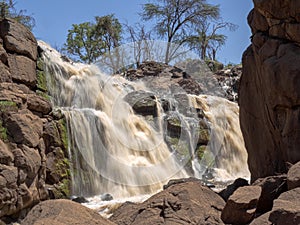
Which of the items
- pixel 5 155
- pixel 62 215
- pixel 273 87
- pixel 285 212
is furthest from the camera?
pixel 5 155

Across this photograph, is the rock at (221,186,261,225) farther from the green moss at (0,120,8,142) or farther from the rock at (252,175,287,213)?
the green moss at (0,120,8,142)

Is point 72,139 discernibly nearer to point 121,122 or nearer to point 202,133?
point 121,122

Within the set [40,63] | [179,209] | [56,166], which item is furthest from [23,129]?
[179,209]

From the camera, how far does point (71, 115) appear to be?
1359 cm

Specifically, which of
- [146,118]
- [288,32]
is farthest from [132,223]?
[146,118]

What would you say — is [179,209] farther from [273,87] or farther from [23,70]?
[23,70]

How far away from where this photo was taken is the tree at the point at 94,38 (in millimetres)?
30859

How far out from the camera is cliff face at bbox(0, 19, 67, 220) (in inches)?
372

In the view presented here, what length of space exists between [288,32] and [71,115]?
310 inches

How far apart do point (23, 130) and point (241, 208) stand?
6.54m

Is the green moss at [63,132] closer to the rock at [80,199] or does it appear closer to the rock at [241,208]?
the rock at [80,199]

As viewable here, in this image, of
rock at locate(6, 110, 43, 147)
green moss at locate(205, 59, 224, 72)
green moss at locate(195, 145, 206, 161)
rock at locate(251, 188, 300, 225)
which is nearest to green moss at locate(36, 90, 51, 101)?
rock at locate(6, 110, 43, 147)

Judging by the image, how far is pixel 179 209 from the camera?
5.62 metres

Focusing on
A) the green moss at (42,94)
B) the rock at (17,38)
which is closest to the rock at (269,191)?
the rock at (17,38)
